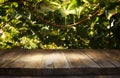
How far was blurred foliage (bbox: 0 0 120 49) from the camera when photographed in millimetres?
3176

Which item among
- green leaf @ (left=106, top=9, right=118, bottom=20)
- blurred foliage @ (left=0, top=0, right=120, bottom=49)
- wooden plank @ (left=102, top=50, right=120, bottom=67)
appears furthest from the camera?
blurred foliage @ (left=0, top=0, right=120, bottom=49)

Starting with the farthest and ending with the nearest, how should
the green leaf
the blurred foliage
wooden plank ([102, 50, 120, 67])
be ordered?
the blurred foliage, the green leaf, wooden plank ([102, 50, 120, 67])

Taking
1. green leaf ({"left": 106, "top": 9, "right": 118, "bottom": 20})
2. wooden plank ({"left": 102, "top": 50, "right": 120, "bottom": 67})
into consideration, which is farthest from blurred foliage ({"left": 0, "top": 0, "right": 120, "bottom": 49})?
wooden plank ({"left": 102, "top": 50, "right": 120, "bottom": 67})

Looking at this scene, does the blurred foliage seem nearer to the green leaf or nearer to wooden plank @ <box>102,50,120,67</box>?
the green leaf

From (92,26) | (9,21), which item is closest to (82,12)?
(92,26)

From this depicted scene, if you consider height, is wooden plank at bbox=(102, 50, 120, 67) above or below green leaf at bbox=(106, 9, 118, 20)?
below

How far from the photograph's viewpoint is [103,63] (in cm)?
216

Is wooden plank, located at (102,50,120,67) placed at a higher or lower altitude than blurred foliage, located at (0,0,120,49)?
lower

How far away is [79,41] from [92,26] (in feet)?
1.14

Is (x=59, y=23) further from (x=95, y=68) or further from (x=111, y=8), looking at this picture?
(x=95, y=68)

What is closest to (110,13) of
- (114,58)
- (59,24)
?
(114,58)

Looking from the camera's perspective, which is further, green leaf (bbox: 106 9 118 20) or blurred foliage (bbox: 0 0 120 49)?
blurred foliage (bbox: 0 0 120 49)

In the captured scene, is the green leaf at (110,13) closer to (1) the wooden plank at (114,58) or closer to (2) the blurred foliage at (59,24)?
(2) the blurred foliage at (59,24)

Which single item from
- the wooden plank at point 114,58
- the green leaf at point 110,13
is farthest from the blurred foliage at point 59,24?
the wooden plank at point 114,58
